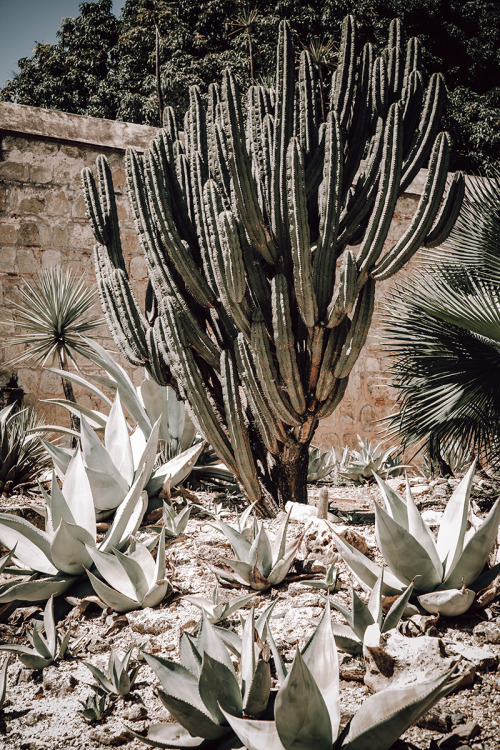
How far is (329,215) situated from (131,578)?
5.68ft

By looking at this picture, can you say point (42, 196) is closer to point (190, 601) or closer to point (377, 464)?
point (377, 464)

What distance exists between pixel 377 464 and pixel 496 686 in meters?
2.73

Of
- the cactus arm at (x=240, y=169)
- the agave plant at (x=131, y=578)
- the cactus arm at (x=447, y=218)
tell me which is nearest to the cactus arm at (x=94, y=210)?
the cactus arm at (x=240, y=169)

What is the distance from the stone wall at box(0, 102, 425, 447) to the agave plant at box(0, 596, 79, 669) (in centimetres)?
330

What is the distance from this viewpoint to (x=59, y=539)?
210 centimetres

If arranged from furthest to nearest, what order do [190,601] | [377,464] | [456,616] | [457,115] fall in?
[457,115]
[377,464]
[190,601]
[456,616]

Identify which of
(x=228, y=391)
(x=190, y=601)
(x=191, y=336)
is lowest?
(x=190, y=601)

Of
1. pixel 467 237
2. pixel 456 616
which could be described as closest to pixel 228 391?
pixel 456 616

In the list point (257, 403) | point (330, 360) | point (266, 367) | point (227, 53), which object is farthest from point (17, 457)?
point (227, 53)

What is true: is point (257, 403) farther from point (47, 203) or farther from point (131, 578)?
point (47, 203)

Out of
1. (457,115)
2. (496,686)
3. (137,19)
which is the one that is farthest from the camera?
(137,19)

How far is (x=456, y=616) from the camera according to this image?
1808 mm

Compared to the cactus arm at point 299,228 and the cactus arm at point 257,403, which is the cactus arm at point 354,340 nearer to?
the cactus arm at point 299,228

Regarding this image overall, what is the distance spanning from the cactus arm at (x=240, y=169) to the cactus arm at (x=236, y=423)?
59 cm
